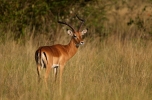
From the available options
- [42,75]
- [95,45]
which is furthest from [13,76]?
[95,45]

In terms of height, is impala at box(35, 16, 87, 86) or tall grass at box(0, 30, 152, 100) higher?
impala at box(35, 16, 87, 86)

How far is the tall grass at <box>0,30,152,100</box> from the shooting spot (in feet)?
19.2

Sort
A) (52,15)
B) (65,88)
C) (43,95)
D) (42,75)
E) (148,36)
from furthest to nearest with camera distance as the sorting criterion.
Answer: (52,15) → (148,36) → (42,75) → (65,88) → (43,95)

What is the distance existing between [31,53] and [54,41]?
186 centimetres

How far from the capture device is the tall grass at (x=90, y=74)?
19.2ft

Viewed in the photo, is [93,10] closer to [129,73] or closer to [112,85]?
[129,73]

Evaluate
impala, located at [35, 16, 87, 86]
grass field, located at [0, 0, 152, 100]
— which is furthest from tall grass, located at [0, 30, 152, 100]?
impala, located at [35, 16, 87, 86]

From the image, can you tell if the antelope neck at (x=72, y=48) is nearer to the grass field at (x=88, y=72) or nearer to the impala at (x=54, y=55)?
the impala at (x=54, y=55)

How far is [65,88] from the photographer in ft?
20.3

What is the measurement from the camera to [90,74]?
7109 millimetres

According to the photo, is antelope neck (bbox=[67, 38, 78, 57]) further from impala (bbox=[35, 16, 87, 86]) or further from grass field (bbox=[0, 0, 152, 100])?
grass field (bbox=[0, 0, 152, 100])

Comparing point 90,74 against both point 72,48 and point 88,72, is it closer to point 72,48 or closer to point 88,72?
point 88,72

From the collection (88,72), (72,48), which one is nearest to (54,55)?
(88,72)

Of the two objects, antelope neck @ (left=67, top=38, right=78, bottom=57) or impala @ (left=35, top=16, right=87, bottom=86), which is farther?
antelope neck @ (left=67, top=38, right=78, bottom=57)
